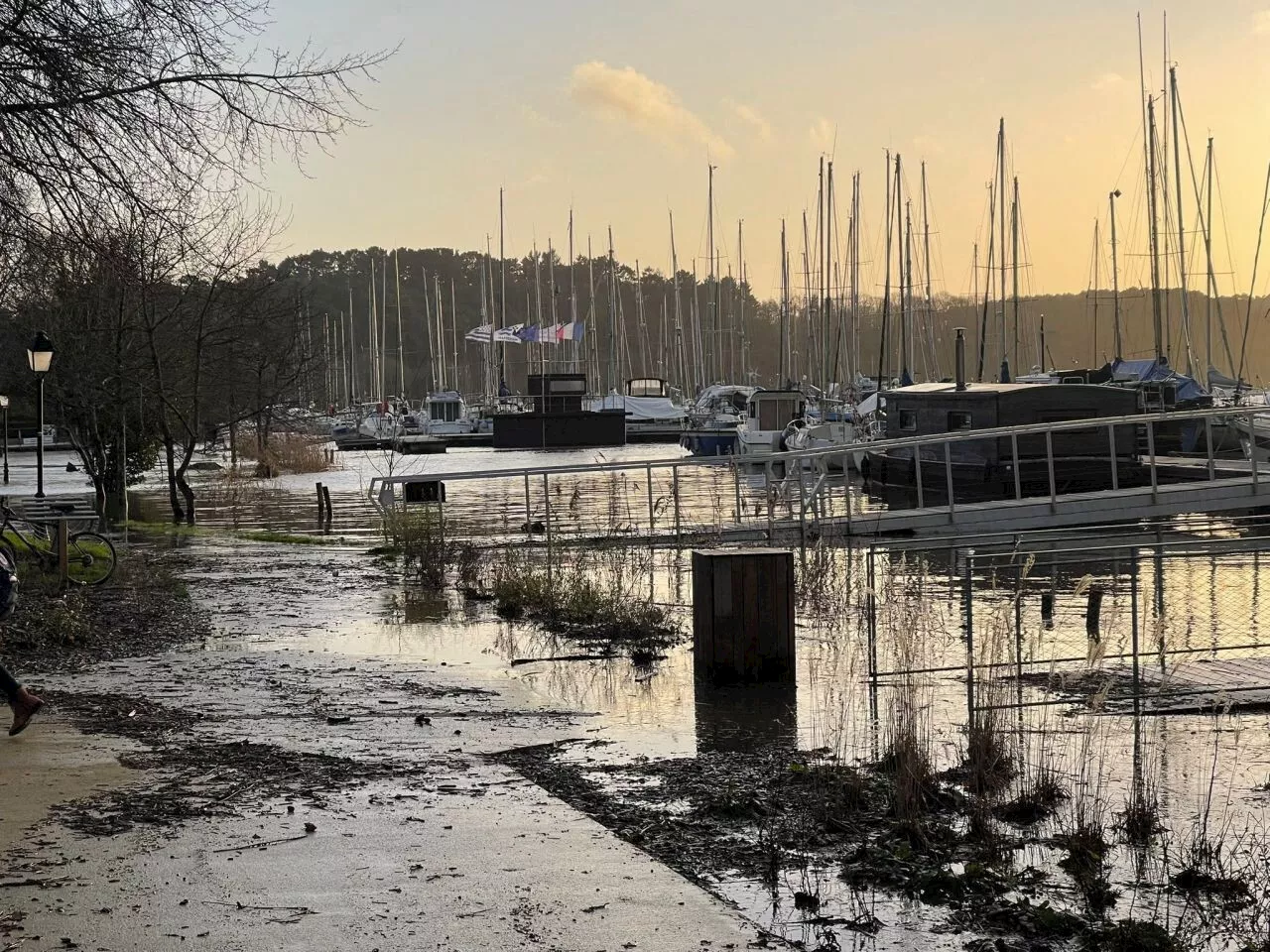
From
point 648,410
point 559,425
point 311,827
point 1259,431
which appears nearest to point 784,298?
point 559,425

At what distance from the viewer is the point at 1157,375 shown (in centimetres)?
5259

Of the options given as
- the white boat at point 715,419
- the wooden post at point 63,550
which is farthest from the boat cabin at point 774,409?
the wooden post at point 63,550

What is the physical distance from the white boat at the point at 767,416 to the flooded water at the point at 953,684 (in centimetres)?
4369

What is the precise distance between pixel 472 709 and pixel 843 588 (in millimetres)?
7840

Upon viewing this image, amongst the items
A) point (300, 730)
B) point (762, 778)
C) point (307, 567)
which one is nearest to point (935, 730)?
point (762, 778)

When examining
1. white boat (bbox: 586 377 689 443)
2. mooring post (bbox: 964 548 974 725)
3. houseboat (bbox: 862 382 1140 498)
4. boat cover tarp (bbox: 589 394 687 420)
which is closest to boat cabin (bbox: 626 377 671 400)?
white boat (bbox: 586 377 689 443)

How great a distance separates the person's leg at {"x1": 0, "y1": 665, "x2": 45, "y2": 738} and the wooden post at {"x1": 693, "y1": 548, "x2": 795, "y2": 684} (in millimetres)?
4775

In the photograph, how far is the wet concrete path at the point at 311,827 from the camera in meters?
5.89

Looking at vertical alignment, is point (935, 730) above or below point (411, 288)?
below

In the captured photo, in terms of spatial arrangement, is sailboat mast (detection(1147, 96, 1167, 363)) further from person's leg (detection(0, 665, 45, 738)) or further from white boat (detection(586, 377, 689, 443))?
person's leg (detection(0, 665, 45, 738))

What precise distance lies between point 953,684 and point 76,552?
10893 millimetres

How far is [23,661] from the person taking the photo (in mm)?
12227

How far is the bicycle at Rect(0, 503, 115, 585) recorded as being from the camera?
17.7m

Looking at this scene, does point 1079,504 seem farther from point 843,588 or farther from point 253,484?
point 253,484
